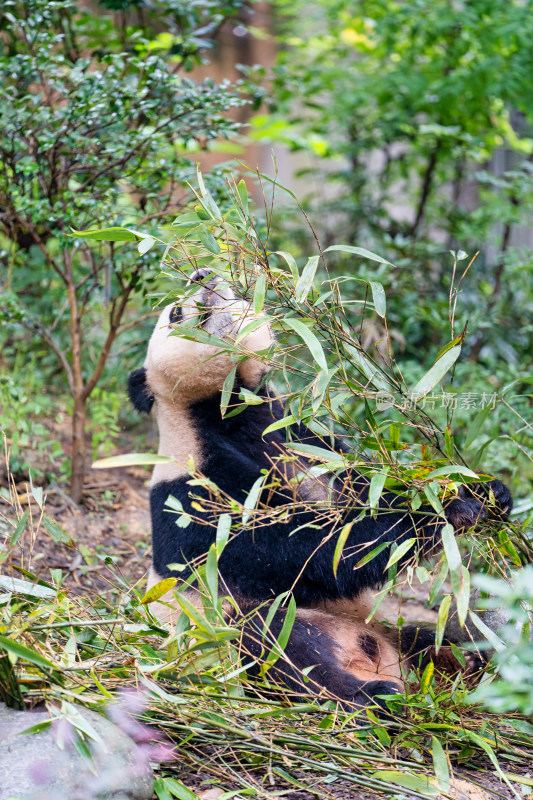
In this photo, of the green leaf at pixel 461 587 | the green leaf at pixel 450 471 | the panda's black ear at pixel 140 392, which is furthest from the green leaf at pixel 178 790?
the panda's black ear at pixel 140 392

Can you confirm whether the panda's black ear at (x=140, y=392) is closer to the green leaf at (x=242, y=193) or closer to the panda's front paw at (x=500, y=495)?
the green leaf at (x=242, y=193)

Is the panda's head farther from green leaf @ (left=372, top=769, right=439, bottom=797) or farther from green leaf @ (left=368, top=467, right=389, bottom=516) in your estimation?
green leaf @ (left=372, top=769, right=439, bottom=797)

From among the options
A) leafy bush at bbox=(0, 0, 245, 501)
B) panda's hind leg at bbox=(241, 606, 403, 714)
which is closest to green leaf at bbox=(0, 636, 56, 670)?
panda's hind leg at bbox=(241, 606, 403, 714)

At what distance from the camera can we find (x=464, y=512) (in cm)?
207

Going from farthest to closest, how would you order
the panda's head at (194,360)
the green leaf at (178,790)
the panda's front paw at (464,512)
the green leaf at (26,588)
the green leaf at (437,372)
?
the panda's head at (194,360) → the panda's front paw at (464,512) → the green leaf at (26,588) → the green leaf at (437,372) → the green leaf at (178,790)

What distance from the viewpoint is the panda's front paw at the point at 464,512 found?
207 centimetres

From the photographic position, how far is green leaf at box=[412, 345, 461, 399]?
181 cm

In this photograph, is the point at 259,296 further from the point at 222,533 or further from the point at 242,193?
the point at 222,533

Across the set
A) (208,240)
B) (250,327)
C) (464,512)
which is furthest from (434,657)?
(208,240)

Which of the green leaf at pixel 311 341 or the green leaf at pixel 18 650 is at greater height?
the green leaf at pixel 311 341

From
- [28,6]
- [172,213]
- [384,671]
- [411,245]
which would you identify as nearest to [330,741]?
[384,671]

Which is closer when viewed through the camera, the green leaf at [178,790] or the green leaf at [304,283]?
the green leaf at [178,790]

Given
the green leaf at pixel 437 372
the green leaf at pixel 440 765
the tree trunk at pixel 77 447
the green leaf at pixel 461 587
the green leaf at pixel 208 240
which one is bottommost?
the tree trunk at pixel 77 447

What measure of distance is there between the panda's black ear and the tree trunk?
0.88m
